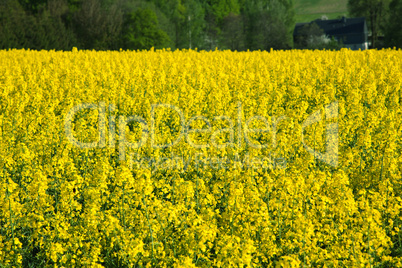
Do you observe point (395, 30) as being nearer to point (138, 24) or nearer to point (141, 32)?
point (141, 32)

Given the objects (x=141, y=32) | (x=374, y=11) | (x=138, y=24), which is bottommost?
(x=141, y=32)

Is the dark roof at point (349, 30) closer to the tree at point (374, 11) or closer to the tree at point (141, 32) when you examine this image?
the tree at point (374, 11)

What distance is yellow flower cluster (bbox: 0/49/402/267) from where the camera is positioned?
4793mm

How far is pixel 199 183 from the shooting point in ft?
19.2

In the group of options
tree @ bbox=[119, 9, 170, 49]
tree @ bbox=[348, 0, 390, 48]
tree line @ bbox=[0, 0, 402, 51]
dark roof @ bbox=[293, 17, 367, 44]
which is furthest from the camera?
dark roof @ bbox=[293, 17, 367, 44]

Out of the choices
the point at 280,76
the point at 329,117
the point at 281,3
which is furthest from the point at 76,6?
the point at 329,117

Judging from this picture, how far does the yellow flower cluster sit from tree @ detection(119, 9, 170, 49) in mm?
47627

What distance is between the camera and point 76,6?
66.4m

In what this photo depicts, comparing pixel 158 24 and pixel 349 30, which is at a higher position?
pixel 349 30

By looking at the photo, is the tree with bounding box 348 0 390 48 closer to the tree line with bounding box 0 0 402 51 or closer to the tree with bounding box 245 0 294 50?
the tree line with bounding box 0 0 402 51

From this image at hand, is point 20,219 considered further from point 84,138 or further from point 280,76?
point 280,76

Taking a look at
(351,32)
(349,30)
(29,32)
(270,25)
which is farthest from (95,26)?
(349,30)

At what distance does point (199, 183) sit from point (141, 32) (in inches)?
2318

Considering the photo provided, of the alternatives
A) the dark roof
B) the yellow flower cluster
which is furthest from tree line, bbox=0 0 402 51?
the yellow flower cluster
